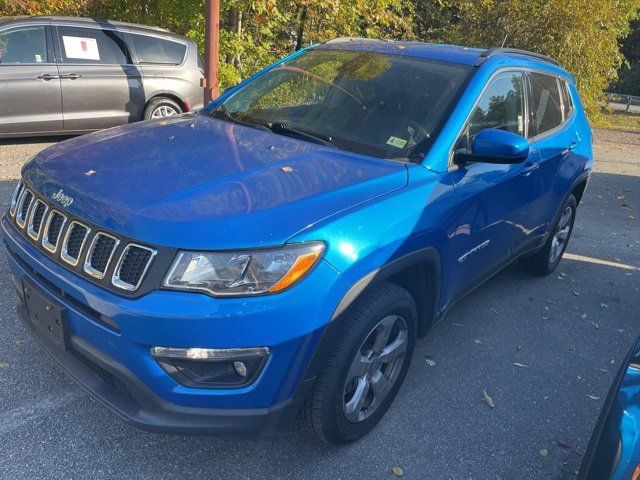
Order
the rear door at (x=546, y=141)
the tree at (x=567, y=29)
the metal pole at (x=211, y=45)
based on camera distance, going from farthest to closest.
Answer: the tree at (x=567, y=29)
the metal pole at (x=211, y=45)
the rear door at (x=546, y=141)

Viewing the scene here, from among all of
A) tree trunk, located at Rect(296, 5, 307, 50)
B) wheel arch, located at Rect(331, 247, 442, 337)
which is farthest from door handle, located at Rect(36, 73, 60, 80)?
wheel arch, located at Rect(331, 247, 442, 337)

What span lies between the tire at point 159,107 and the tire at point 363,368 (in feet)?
21.0

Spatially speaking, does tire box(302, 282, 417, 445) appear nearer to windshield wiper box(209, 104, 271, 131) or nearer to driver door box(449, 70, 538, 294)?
driver door box(449, 70, 538, 294)

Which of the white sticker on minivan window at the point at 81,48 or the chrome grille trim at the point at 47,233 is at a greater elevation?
the chrome grille trim at the point at 47,233

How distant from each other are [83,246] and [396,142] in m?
1.63

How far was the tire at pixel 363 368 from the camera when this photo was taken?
236cm

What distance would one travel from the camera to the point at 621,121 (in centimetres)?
2133

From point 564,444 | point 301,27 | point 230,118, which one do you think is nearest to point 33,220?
point 230,118

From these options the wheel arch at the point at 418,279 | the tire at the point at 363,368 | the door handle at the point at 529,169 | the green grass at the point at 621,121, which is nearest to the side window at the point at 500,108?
the door handle at the point at 529,169

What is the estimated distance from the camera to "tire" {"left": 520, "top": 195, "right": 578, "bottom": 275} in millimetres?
4814

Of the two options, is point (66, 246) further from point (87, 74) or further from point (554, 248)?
point (87, 74)

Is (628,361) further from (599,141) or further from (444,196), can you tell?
(599,141)

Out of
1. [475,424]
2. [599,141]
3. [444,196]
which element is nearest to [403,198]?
[444,196]

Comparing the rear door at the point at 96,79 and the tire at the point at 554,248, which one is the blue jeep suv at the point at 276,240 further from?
the rear door at the point at 96,79
